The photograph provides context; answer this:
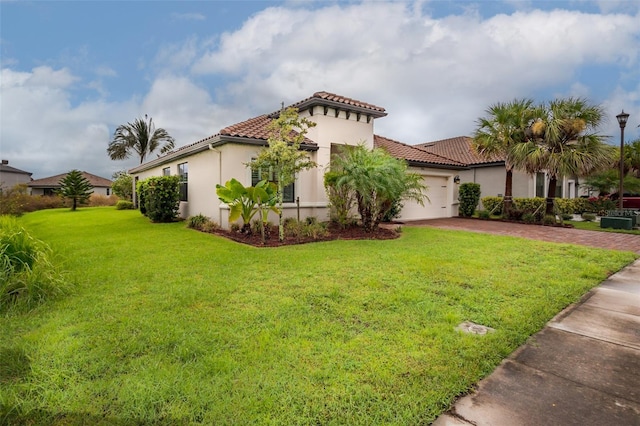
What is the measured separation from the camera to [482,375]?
2.80 meters

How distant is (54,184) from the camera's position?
4744cm

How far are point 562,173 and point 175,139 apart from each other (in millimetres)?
42422

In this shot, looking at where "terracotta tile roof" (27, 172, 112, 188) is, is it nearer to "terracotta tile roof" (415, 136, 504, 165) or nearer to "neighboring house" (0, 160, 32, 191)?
"neighboring house" (0, 160, 32, 191)

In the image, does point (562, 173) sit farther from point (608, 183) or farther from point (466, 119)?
point (608, 183)

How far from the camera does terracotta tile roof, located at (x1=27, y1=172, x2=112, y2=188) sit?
4656cm

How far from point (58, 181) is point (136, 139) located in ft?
57.8

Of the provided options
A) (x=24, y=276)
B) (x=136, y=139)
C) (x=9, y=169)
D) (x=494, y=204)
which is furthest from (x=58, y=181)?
(x=494, y=204)

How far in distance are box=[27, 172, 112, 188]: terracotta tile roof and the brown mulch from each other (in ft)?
160

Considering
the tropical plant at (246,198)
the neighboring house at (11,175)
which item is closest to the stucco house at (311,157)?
the tropical plant at (246,198)

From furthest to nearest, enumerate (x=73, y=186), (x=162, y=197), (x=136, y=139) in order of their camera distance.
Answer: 1. (x=136, y=139)
2. (x=73, y=186)
3. (x=162, y=197)

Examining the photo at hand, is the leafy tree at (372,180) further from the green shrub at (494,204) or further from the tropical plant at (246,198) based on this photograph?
the green shrub at (494,204)

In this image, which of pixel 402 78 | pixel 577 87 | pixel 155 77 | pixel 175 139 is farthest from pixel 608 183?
pixel 175 139

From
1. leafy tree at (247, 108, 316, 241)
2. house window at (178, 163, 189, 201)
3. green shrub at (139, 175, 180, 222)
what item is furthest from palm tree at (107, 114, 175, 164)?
leafy tree at (247, 108, 316, 241)

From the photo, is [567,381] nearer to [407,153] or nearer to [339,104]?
[339,104]
